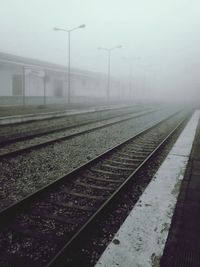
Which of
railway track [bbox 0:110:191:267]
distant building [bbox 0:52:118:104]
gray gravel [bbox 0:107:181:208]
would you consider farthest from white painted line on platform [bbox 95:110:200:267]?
distant building [bbox 0:52:118:104]

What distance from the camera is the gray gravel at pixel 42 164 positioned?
652 cm

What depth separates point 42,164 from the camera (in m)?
8.64

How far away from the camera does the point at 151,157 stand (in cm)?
990

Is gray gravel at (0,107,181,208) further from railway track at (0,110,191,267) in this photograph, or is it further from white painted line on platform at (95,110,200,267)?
white painted line on platform at (95,110,200,267)

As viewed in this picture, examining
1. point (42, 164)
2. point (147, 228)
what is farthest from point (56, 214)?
point (42, 164)

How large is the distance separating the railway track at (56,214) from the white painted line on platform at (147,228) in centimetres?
60

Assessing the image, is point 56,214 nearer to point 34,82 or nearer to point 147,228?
point 147,228

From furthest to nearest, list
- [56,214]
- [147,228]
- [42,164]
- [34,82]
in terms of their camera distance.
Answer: [34,82] < [42,164] < [56,214] < [147,228]

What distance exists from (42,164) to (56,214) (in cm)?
352

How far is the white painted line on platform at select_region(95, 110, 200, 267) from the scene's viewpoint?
13.2ft

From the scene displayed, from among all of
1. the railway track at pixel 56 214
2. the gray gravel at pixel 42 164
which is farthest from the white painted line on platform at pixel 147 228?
the gray gravel at pixel 42 164

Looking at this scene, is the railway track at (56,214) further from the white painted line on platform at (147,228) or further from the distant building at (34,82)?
the distant building at (34,82)

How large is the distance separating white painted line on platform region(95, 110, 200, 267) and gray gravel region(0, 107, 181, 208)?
252 cm

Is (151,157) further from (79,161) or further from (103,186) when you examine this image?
(103,186)
